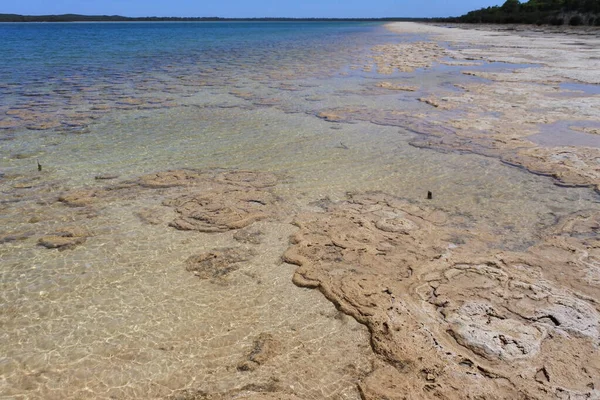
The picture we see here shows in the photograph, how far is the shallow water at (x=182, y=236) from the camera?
3.55m

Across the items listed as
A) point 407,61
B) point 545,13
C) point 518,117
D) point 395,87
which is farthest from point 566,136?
point 545,13

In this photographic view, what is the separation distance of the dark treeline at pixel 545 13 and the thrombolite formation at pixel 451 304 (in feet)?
170

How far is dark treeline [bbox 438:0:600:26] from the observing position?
46.5m

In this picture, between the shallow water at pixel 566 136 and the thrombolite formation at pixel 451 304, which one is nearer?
the thrombolite formation at pixel 451 304

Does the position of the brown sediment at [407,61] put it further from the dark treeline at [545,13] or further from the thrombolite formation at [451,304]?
the dark treeline at [545,13]

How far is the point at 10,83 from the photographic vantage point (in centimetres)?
1706

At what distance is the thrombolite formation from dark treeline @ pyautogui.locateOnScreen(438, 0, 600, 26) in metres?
51.7

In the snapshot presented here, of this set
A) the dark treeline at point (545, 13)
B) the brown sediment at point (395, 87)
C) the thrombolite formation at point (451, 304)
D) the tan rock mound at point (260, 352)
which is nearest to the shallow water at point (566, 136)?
the thrombolite formation at point (451, 304)

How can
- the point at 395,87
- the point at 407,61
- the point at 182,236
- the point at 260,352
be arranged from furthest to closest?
the point at 407,61 < the point at 395,87 < the point at 182,236 < the point at 260,352

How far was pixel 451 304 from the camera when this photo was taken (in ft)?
13.7

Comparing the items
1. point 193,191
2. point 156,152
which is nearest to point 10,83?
point 156,152

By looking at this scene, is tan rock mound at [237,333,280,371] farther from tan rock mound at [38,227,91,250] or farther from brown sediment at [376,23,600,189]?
brown sediment at [376,23,600,189]

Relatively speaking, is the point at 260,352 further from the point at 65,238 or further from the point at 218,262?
the point at 65,238

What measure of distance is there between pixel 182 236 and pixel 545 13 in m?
65.8
